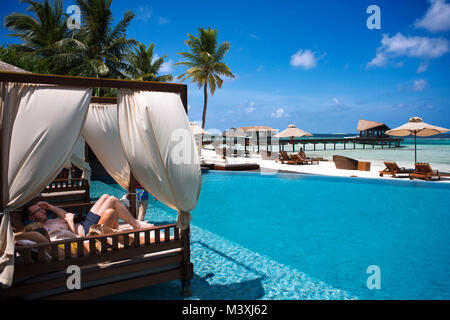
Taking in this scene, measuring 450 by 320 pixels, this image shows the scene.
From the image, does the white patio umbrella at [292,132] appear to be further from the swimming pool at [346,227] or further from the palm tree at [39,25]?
the palm tree at [39,25]

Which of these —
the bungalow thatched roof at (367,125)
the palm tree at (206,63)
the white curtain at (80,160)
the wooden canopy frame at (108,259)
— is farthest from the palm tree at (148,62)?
the bungalow thatched roof at (367,125)

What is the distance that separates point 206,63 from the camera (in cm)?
2586

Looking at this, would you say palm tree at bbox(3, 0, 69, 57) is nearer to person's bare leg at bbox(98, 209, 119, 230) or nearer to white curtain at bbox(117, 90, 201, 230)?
person's bare leg at bbox(98, 209, 119, 230)

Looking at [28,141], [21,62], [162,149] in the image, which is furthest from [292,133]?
[28,141]

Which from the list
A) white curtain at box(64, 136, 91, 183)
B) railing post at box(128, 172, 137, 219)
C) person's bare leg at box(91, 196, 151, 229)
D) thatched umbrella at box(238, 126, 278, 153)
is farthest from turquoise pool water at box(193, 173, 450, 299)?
thatched umbrella at box(238, 126, 278, 153)

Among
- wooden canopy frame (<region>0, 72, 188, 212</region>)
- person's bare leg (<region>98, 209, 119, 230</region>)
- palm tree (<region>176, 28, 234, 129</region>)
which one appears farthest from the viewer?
palm tree (<region>176, 28, 234, 129</region>)

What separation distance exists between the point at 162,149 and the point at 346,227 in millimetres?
5440

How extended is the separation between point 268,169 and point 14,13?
19.3 meters

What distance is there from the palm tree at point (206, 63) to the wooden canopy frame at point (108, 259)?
23.0m

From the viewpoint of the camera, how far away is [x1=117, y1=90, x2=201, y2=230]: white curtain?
3.35 metres

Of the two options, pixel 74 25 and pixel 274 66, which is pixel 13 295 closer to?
pixel 74 25

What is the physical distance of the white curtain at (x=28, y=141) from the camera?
2713 millimetres

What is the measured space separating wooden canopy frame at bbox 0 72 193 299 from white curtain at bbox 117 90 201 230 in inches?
10.0
